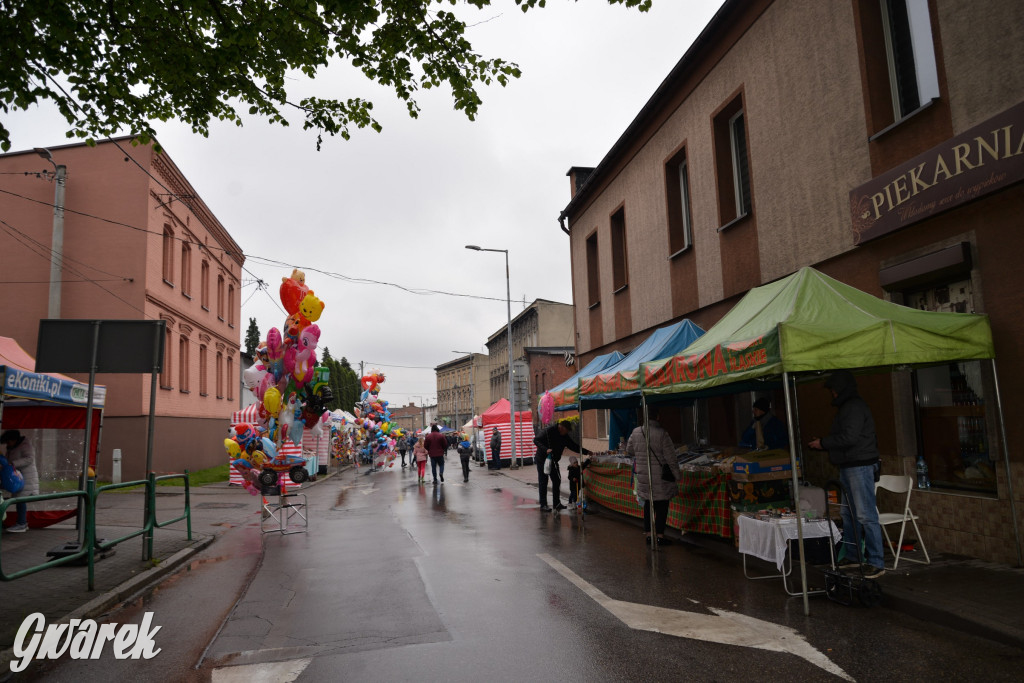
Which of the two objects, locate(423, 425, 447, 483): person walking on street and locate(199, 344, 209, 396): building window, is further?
locate(199, 344, 209, 396): building window

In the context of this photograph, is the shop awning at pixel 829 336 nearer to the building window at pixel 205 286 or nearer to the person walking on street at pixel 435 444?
the person walking on street at pixel 435 444

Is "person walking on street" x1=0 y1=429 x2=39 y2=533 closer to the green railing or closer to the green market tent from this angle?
the green railing

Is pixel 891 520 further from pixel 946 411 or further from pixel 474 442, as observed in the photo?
pixel 474 442

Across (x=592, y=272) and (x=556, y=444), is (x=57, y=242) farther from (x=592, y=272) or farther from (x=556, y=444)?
(x=556, y=444)

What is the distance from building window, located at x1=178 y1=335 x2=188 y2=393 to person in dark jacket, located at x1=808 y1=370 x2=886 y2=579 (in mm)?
24291

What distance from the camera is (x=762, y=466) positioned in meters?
8.05

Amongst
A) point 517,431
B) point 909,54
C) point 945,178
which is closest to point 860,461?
point 945,178

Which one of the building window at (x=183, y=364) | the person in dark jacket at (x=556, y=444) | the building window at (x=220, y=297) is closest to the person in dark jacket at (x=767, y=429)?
the person in dark jacket at (x=556, y=444)

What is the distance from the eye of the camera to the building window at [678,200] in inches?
571

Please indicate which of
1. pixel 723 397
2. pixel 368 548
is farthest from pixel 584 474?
pixel 368 548

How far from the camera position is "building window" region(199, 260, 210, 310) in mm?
28734

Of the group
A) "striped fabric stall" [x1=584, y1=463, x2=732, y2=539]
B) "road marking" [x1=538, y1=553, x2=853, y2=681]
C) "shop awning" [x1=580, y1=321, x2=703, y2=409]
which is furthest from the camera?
"shop awning" [x1=580, y1=321, x2=703, y2=409]

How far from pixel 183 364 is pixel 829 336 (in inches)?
987

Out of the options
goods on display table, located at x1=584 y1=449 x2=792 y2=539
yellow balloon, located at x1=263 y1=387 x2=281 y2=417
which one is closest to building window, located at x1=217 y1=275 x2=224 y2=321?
yellow balloon, located at x1=263 y1=387 x2=281 y2=417
